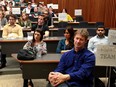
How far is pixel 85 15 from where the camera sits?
43.4 ft

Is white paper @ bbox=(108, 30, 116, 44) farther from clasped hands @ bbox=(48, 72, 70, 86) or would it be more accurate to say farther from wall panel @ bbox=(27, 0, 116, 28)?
wall panel @ bbox=(27, 0, 116, 28)

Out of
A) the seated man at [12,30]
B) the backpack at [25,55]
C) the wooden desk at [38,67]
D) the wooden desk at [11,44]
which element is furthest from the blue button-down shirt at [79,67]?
the seated man at [12,30]

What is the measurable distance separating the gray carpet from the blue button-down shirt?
1.75 meters

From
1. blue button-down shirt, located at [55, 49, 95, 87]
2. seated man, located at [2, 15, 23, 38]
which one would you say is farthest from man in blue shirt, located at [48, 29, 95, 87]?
seated man, located at [2, 15, 23, 38]

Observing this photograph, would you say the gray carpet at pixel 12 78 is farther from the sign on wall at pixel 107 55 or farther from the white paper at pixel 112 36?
the sign on wall at pixel 107 55

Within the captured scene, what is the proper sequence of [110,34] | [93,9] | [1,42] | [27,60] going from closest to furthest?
[27,60] < [110,34] < [1,42] < [93,9]

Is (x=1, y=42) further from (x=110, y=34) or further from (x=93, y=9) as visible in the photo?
(x=93, y=9)

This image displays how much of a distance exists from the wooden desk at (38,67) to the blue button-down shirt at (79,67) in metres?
0.63

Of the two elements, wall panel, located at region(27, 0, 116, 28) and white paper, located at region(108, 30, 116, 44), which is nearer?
white paper, located at region(108, 30, 116, 44)

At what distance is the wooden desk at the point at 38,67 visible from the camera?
12.3 ft

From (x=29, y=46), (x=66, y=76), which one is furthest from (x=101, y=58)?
(x=29, y=46)

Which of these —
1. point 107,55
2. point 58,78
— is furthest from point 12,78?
point 107,55

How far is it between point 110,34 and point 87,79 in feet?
5.52

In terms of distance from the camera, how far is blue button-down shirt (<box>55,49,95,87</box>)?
9.86ft
